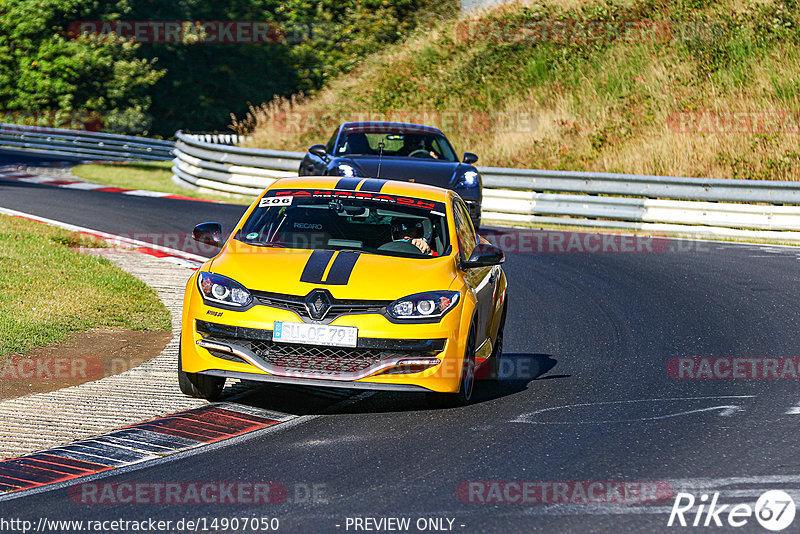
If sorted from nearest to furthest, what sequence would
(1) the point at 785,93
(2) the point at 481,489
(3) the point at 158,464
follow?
(2) the point at 481,489 < (3) the point at 158,464 < (1) the point at 785,93

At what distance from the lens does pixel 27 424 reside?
742 cm

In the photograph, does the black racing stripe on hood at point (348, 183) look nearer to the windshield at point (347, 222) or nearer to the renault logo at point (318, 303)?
the windshield at point (347, 222)

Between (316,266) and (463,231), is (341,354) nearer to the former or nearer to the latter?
(316,266)

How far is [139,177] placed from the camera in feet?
97.5

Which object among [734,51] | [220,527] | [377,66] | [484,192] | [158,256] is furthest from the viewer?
[377,66]

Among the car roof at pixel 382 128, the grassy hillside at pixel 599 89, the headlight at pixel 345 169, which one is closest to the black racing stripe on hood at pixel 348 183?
the headlight at pixel 345 169

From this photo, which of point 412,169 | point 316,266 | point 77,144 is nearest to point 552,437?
point 316,266

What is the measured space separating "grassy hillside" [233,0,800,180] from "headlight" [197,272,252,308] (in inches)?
688

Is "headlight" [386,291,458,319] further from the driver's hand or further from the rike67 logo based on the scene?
the rike67 logo

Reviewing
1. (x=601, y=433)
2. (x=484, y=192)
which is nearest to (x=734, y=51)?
(x=484, y=192)

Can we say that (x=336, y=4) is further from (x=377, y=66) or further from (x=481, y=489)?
(x=481, y=489)

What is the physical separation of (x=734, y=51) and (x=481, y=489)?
2575cm

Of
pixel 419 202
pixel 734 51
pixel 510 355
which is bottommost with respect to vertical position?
pixel 510 355

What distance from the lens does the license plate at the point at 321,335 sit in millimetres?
7617
